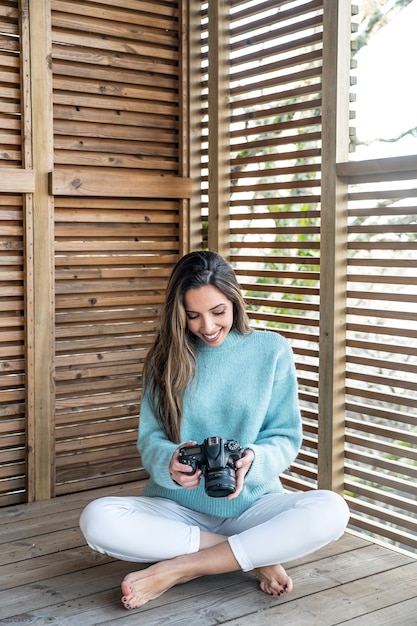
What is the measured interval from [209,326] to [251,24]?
1432 millimetres

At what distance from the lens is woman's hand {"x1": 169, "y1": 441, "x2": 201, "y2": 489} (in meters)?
2.16

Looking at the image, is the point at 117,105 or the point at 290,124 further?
the point at 117,105

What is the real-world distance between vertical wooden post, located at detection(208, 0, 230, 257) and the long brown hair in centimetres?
95

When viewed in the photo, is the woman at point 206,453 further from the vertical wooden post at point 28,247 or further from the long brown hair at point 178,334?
the vertical wooden post at point 28,247

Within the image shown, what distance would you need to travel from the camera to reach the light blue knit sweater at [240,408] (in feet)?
7.87

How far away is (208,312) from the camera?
2320 millimetres

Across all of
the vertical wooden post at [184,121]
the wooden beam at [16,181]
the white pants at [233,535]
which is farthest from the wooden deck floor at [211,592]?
the vertical wooden post at [184,121]

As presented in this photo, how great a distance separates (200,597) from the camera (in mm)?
2248

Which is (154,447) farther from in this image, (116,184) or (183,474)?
(116,184)

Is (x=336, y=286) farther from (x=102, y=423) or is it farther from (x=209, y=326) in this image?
(x=102, y=423)

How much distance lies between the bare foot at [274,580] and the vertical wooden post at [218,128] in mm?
1464

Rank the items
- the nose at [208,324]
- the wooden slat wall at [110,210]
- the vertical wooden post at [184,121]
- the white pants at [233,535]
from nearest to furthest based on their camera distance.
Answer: the white pants at [233,535], the nose at [208,324], the wooden slat wall at [110,210], the vertical wooden post at [184,121]

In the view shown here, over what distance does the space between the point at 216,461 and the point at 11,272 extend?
134 centimetres

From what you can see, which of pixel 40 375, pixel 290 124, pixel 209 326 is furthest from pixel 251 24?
pixel 40 375
